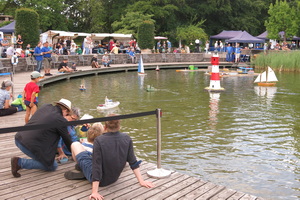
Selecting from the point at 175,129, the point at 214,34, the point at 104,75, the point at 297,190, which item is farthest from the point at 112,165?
the point at 214,34

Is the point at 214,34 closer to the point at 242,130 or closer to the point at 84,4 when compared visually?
the point at 84,4

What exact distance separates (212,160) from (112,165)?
408 cm

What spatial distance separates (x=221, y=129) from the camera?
37.9 ft

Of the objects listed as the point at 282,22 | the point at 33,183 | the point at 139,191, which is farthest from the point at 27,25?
the point at 282,22

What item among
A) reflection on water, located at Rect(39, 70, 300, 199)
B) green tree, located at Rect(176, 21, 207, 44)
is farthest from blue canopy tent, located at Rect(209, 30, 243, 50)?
reflection on water, located at Rect(39, 70, 300, 199)

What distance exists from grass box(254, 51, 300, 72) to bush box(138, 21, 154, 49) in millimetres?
10634

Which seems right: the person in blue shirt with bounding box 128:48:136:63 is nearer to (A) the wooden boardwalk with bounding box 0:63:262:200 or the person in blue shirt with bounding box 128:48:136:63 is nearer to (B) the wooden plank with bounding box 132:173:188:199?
(A) the wooden boardwalk with bounding box 0:63:262:200

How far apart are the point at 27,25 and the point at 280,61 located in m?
19.9

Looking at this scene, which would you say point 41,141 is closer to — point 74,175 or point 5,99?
point 74,175

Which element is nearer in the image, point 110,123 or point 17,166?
point 110,123

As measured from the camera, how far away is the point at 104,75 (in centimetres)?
2814

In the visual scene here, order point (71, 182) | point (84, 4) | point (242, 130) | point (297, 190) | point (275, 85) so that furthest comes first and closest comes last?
point (84, 4), point (275, 85), point (242, 130), point (297, 190), point (71, 182)

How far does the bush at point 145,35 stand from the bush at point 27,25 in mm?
12465

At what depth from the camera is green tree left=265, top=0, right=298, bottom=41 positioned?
5159cm
